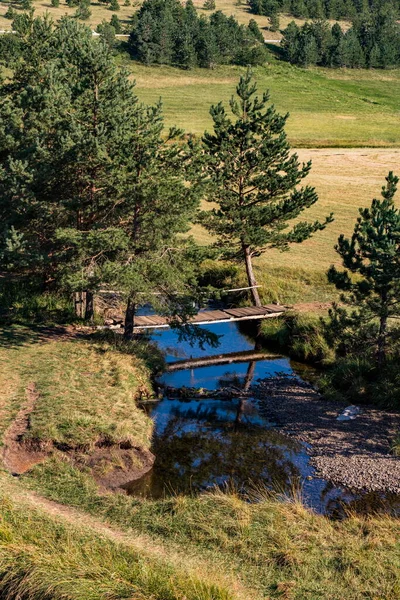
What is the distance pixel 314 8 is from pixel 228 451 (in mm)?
163667

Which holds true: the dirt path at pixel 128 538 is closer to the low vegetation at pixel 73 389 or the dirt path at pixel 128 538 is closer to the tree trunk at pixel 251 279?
the low vegetation at pixel 73 389

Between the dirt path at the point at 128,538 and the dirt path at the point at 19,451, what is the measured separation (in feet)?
6.51

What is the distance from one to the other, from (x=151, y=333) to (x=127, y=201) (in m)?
9.33

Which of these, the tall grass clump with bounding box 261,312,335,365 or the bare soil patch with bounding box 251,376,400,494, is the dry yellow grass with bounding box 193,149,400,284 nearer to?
the tall grass clump with bounding box 261,312,335,365

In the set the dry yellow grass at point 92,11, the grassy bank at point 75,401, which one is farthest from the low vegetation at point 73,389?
the dry yellow grass at point 92,11

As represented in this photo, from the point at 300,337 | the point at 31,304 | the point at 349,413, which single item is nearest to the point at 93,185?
the point at 31,304

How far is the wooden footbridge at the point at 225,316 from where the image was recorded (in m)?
35.2

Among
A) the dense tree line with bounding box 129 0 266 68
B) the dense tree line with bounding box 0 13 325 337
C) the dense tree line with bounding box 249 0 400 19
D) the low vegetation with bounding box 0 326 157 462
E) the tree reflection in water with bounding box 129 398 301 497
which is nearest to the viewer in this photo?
the tree reflection in water with bounding box 129 398 301 497

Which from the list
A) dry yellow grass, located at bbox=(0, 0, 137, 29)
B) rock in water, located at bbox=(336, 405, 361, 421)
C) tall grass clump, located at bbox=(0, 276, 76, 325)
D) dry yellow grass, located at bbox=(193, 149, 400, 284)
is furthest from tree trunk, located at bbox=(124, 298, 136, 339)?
dry yellow grass, located at bbox=(0, 0, 137, 29)

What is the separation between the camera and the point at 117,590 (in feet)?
40.5

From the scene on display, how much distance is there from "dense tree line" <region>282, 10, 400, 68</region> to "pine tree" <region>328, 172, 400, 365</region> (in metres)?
120

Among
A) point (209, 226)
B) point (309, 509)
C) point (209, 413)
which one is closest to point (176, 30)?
point (209, 226)

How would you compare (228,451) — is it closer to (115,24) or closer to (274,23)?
(115,24)

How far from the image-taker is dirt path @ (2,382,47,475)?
2145cm
